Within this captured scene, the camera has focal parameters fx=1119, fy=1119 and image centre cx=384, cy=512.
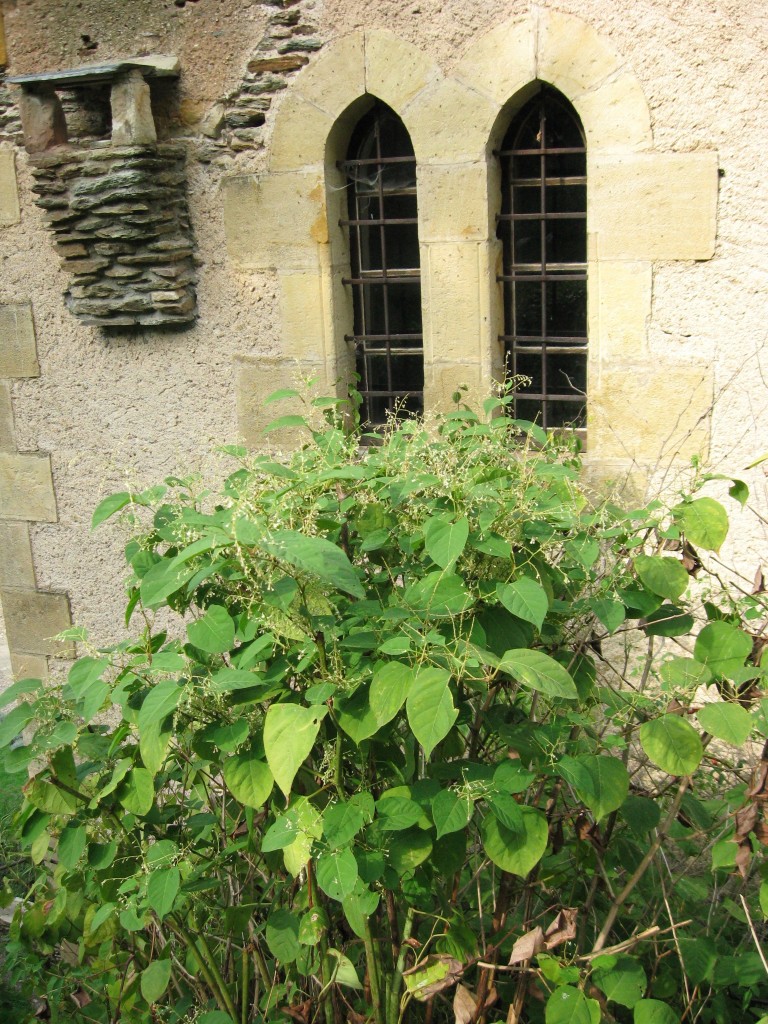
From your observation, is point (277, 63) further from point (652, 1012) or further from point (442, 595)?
point (652, 1012)

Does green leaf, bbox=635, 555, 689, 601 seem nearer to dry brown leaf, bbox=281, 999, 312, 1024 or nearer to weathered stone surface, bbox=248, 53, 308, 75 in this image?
dry brown leaf, bbox=281, 999, 312, 1024

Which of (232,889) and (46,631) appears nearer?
(232,889)

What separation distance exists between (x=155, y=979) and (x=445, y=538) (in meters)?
1.37

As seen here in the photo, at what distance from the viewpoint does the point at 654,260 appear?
12.6ft

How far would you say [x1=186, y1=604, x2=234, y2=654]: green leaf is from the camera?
2.13 meters

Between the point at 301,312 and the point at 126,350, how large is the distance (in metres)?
0.90

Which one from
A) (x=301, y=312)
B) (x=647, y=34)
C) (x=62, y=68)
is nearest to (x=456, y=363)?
(x=301, y=312)

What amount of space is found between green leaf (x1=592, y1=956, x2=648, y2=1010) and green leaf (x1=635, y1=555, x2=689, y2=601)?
77cm

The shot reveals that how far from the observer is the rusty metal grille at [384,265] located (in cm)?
436

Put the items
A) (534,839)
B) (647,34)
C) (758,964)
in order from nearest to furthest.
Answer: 1. (534,839)
2. (758,964)
3. (647,34)

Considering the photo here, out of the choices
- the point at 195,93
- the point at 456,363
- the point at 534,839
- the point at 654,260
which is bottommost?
the point at 534,839

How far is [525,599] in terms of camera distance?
2080mm

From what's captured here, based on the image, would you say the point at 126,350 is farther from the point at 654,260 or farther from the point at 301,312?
the point at 654,260

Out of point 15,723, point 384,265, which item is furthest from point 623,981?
point 384,265
